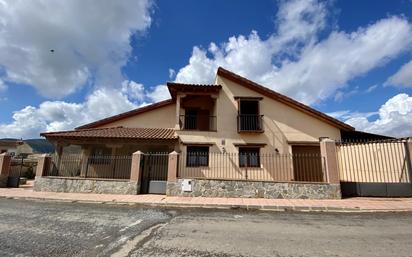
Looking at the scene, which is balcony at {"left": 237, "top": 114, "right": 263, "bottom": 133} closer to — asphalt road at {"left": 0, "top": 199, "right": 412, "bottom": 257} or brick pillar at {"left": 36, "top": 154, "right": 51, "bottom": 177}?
asphalt road at {"left": 0, "top": 199, "right": 412, "bottom": 257}

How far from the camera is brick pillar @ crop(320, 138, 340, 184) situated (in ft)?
36.0

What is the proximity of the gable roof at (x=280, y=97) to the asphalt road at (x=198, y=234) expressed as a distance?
350 inches

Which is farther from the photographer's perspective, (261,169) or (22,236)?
(261,169)

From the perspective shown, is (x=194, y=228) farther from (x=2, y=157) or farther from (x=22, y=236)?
(x=2, y=157)

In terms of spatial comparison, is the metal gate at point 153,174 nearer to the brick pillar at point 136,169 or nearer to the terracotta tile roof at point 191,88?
the brick pillar at point 136,169

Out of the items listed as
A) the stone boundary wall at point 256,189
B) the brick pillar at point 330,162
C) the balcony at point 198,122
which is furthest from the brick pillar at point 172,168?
the brick pillar at point 330,162

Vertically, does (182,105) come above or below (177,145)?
above

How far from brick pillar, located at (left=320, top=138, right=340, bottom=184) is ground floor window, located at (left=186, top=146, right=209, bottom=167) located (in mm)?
6864

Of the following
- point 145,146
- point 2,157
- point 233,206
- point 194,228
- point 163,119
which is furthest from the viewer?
point 163,119

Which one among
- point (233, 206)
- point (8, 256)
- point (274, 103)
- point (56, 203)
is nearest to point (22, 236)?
point (8, 256)

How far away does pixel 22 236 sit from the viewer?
17.3 feet

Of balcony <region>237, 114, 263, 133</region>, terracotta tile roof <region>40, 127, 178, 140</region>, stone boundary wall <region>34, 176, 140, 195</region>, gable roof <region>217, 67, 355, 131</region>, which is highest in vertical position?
gable roof <region>217, 67, 355, 131</region>

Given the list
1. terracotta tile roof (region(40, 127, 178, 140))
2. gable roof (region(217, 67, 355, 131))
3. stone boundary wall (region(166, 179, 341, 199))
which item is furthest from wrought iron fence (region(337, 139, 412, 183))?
terracotta tile roof (region(40, 127, 178, 140))

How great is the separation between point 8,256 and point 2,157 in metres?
13.7
